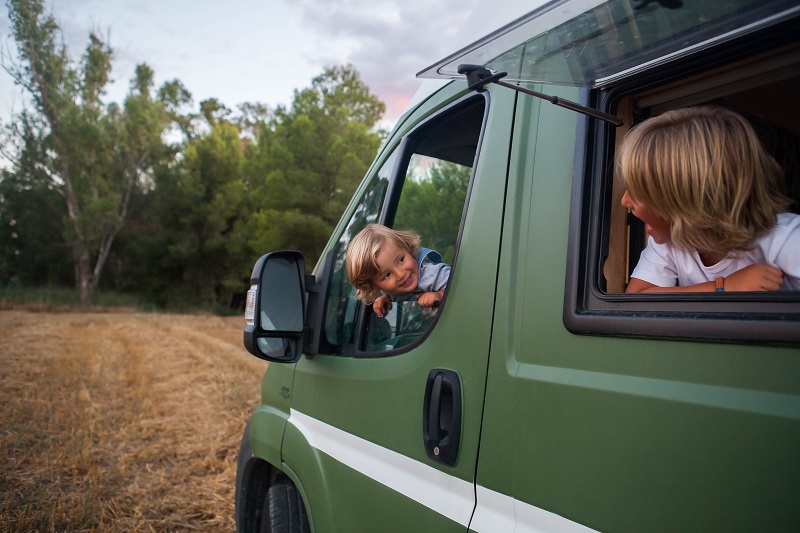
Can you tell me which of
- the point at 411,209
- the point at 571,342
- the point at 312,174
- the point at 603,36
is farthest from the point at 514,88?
the point at 312,174

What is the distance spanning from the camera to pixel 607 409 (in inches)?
42.3

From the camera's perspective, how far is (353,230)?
234cm

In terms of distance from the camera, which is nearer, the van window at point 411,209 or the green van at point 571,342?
the green van at point 571,342

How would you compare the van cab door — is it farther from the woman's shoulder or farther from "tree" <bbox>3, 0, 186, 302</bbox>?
Answer: "tree" <bbox>3, 0, 186, 302</bbox>

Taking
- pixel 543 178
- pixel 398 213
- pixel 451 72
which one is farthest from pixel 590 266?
pixel 398 213

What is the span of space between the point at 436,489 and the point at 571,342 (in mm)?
537

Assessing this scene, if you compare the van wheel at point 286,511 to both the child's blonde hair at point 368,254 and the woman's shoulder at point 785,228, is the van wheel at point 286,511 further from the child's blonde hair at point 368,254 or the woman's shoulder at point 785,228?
the woman's shoulder at point 785,228

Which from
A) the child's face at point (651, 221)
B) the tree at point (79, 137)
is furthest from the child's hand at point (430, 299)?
the tree at point (79, 137)

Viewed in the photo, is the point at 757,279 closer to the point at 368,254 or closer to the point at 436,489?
the point at 436,489

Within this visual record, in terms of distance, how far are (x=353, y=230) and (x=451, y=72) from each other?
1.00 meters

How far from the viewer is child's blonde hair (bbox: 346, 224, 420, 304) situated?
196cm

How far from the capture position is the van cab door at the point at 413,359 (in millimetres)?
1431

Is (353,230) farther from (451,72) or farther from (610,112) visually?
(610,112)

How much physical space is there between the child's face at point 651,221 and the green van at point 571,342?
0.06m
